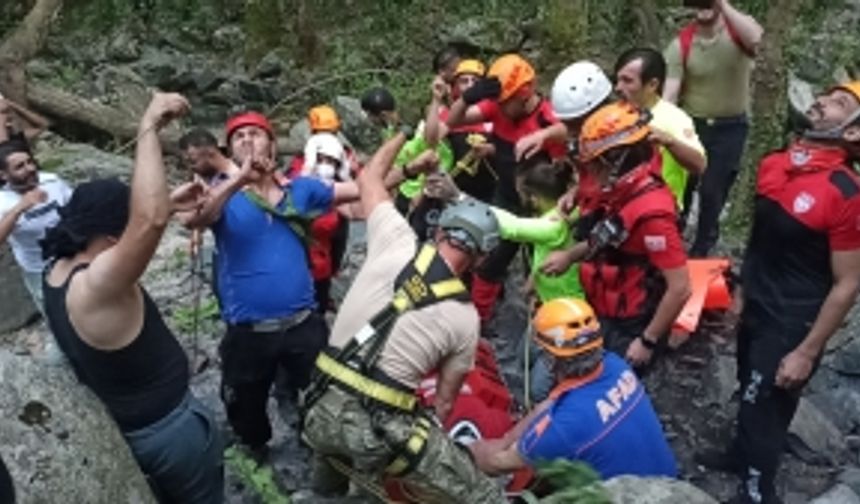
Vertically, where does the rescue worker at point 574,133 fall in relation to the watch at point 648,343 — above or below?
above

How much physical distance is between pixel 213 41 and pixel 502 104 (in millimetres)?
11343

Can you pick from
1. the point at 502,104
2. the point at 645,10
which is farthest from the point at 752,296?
the point at 645,10

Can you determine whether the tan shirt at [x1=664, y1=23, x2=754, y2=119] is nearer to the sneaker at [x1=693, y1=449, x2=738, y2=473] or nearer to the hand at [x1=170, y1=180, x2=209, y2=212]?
the sneaker at [x1=693, y1=449, x2=738, y2=473]

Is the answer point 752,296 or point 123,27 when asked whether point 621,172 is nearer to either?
point 752,296

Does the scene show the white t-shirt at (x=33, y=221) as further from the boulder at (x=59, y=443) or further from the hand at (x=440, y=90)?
the hand at (x=440, y=90)

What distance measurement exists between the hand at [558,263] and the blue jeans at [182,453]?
1.96 meters

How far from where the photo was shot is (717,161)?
7797mm

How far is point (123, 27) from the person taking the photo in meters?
17.7

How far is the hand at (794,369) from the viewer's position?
516cm

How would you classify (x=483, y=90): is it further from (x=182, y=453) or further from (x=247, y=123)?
(x=182, y=453)

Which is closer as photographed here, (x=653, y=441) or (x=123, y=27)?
(x=653, y=441)

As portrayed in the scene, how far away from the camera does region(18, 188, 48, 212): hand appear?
19.7 ft

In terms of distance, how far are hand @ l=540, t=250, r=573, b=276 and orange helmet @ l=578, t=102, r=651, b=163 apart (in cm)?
63

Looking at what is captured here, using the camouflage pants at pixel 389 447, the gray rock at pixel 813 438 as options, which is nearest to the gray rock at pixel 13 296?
the camouflage pants at pixel 389 447
